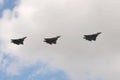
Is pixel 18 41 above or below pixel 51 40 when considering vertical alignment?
above

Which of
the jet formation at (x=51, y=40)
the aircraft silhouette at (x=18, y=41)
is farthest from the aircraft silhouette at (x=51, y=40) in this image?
the aircraft silhouette at (x=18, y=41)

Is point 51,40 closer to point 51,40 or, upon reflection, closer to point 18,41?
point 51,40

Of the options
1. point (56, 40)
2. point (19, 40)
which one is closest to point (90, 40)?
point (56, 40)

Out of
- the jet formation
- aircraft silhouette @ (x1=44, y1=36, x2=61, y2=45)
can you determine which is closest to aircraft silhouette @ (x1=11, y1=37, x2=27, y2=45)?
the jet formation

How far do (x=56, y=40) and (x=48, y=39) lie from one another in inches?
53.2

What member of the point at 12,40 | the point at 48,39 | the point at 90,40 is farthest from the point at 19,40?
the point at 90,40

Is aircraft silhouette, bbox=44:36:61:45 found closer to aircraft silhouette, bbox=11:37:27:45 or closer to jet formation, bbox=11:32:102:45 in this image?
jet formation, bbox=11:32:102:45

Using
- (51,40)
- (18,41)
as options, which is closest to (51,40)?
(51,40)

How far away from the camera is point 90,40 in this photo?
84.4 ft

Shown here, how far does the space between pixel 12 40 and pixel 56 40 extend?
7.16 m

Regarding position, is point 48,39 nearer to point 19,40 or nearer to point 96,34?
point 19,40

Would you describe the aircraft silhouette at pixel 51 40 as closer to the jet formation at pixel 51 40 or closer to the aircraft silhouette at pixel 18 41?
the jet formation at pixel 51 40

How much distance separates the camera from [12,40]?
84.8 ft

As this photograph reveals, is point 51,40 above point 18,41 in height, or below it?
below
